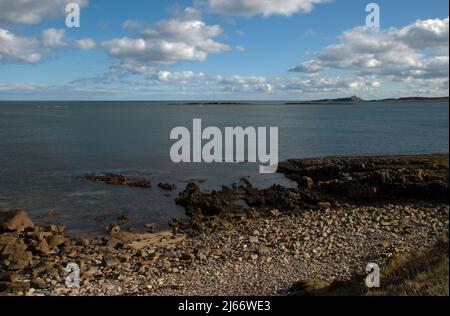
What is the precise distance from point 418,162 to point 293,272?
27359 mm

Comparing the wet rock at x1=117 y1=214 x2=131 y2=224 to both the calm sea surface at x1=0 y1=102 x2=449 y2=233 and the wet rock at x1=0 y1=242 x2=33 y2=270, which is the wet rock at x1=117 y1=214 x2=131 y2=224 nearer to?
the calm sea surface at x1=0 y1=102 x2=449 y2=233

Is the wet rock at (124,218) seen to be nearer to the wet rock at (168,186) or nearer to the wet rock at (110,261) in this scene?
the wet rock at (110,261)

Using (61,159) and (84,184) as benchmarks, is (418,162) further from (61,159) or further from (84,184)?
(61,159)

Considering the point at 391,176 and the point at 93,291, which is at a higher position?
the point at 391,176

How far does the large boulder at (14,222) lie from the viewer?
76.8 ft

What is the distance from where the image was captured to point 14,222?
23.6 m

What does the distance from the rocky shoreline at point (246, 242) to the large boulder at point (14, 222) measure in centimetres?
5

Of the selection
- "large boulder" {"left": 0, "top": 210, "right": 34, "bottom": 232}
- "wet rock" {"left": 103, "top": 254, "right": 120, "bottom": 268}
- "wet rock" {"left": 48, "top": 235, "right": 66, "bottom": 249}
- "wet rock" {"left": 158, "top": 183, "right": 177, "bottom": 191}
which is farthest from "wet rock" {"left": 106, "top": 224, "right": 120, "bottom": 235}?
"wet rock" {"left": 158, "top": 183, "right": 177, "bottom": 191}

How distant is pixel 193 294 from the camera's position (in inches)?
569

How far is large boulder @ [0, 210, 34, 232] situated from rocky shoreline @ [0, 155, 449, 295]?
5 centimetres

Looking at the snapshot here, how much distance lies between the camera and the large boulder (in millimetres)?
23406
